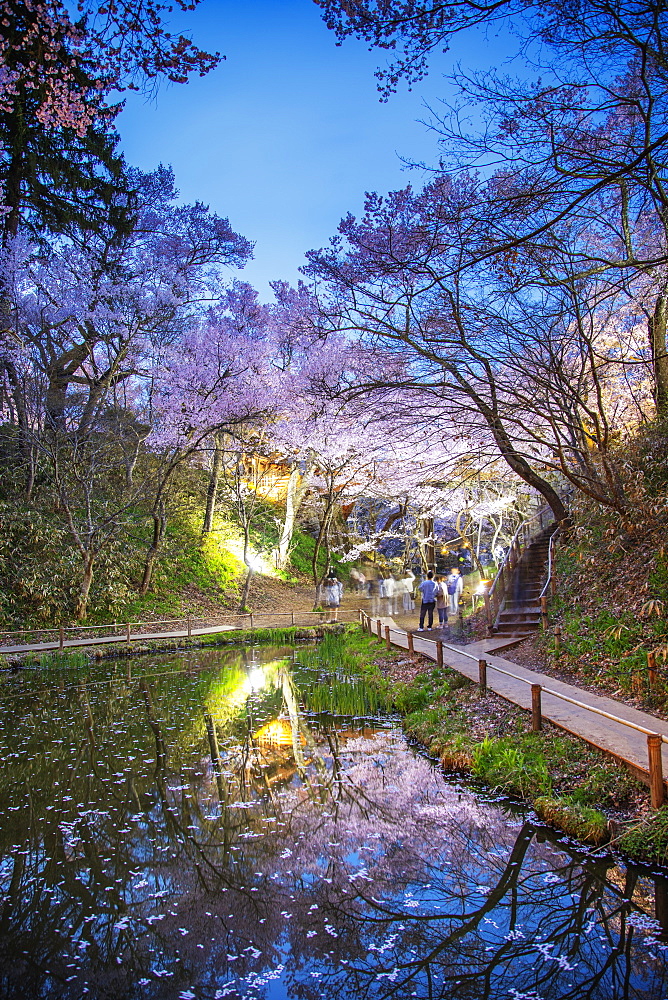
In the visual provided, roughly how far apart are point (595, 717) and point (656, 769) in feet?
8.18

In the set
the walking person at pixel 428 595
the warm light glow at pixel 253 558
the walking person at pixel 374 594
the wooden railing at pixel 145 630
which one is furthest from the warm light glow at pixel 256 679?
the warm light glow at pixel 253 558

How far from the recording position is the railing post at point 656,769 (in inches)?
201

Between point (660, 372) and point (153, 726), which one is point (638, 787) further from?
point (660, 372)

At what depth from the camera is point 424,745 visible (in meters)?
8.64

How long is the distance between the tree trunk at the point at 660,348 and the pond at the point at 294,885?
837 centimetres

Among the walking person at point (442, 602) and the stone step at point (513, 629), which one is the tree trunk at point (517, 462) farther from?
the walking person at point (442, 602)

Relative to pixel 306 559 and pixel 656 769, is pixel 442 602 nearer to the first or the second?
pixel 656 769

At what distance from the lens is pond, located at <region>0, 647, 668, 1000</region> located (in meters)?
3.79

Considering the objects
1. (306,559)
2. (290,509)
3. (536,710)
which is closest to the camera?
(536,710)

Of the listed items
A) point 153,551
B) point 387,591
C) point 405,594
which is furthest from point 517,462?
point 387,591

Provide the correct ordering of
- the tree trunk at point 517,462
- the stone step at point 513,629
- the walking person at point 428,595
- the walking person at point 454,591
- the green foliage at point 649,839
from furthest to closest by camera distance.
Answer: the walking person at point 454,591 → the walking person at point 428,595 → the stone step at point 513,629 → the tree trunk at point 517,462 → the green foliage at point 649,839

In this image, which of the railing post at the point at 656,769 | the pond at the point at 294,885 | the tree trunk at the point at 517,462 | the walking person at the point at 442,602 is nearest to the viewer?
the pond at the point at 294,885

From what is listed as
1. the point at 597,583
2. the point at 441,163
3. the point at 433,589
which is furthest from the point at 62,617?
the point at 441,163

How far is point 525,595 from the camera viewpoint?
1666cm
